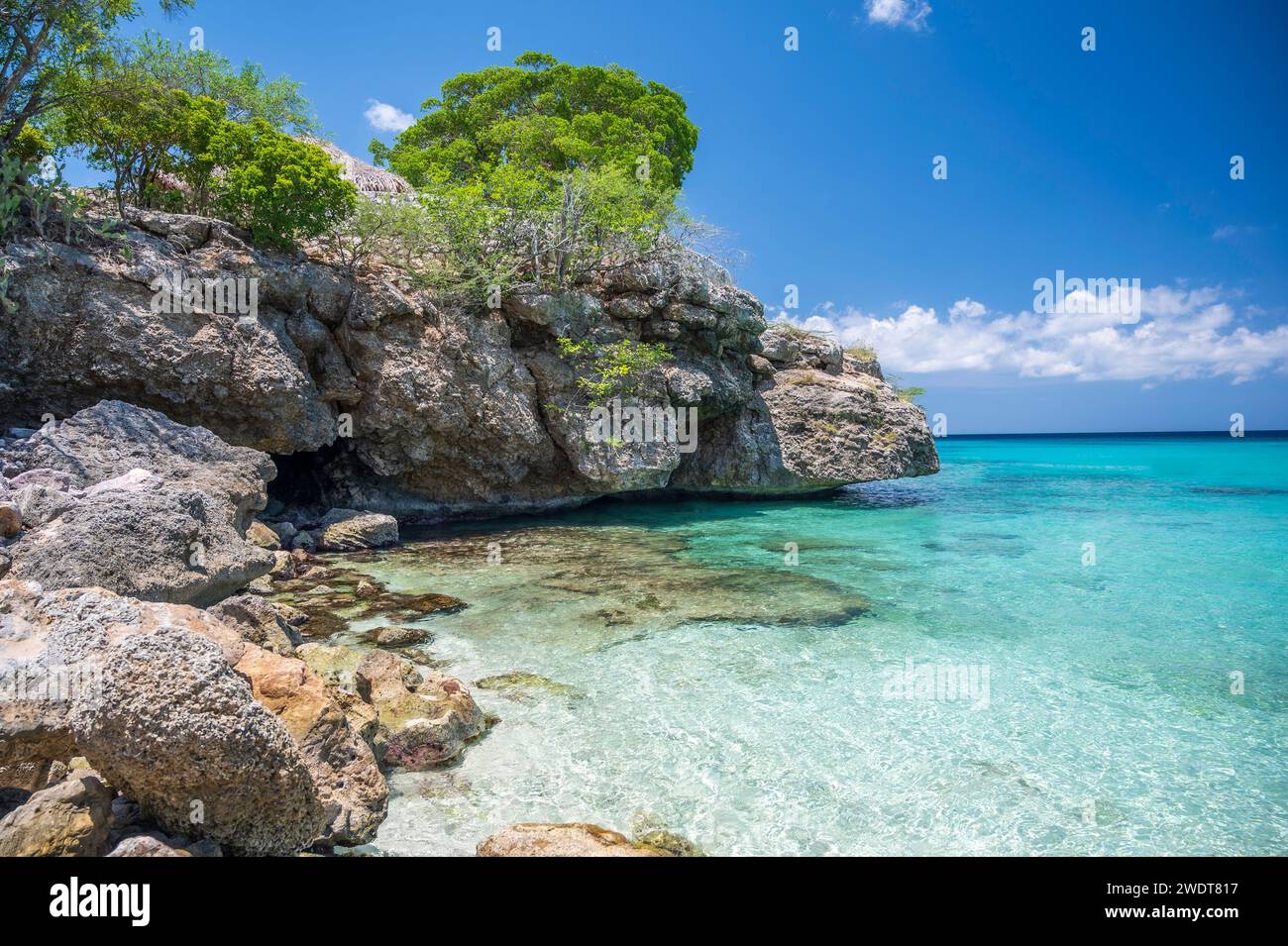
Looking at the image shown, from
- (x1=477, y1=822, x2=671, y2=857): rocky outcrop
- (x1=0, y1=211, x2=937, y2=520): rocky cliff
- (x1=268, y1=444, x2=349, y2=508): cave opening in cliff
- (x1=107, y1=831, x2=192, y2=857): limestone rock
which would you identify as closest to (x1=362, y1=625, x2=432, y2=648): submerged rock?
(x1=477, y1=822, x2=671, y2=857): rocky outcrop

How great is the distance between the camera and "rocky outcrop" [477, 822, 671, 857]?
3.87 m

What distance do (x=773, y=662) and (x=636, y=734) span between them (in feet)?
7.82

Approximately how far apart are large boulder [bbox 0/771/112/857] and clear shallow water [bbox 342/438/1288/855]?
1.62 meters

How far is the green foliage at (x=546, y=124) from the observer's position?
24.1m

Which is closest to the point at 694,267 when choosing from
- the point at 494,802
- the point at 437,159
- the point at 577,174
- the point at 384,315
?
the point at 577,174

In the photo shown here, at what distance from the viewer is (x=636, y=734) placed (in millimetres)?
6027

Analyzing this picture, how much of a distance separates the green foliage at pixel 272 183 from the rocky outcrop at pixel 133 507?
19.4ft

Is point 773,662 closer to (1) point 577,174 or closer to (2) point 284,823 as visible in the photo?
(2) point 284,823

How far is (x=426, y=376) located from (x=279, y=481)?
532 cm

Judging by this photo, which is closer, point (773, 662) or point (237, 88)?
point (773, 662)

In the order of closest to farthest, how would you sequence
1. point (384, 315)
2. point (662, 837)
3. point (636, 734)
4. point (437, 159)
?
point (662, 837) < point (636, 734) < point (384, 315) < point (437, 159)

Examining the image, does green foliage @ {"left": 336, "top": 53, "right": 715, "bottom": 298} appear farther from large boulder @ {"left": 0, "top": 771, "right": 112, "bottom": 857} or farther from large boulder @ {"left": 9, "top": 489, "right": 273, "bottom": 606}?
large boulder @ {"left": 0, "top": 771, "right": 112, "bottom": 857}
